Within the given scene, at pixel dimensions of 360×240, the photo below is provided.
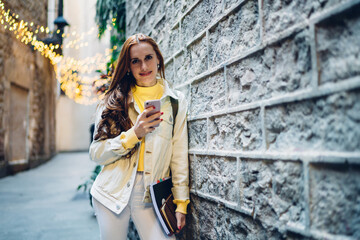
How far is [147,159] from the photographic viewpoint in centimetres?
180

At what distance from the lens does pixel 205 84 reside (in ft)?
5.80

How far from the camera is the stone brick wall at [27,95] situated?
2.48m

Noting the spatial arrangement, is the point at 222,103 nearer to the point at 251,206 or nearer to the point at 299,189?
the point at 251,206

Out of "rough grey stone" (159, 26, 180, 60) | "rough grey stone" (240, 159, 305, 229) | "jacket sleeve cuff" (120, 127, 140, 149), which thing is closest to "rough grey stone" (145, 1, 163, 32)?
"rough grey stone" (159, 26, 180, 60)

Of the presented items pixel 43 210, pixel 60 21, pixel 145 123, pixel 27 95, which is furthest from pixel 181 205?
pixel 27 95

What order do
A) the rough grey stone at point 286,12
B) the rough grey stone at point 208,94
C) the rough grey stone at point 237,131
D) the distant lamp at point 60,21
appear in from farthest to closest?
the distant lamp at point 60,21, the rough grey stone at point 208,94, the rough grey stone at point 237,131, the rough grey stone at point 286,12

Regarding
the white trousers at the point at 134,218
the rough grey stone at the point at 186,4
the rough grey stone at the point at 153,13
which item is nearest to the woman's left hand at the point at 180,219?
the white trousers at the point at 134,218

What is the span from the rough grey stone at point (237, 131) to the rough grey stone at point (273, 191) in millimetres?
89

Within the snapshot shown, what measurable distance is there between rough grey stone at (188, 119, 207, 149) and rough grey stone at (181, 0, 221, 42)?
0.61 meters

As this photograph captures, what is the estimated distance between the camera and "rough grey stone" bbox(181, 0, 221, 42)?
1.62 meters

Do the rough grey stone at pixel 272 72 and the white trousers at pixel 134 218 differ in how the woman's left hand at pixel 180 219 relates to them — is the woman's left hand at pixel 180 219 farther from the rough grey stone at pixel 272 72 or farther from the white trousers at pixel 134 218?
the rough grey stone at pixel 272 72

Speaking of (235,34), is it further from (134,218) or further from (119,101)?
(134,218)

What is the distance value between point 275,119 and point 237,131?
31cm

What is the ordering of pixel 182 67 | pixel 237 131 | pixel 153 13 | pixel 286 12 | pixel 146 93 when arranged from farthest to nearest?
pixel 153 13, pixel 182 67, pixel 146 93, pixel 237 131, pixel 286 12
